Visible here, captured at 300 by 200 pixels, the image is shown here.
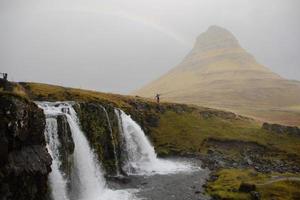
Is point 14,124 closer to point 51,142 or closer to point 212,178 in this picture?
point 51,142

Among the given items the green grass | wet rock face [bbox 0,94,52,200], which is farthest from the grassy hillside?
wet rock face [bbox 0,94,52,200]

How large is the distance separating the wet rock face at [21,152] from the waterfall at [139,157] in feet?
91.0

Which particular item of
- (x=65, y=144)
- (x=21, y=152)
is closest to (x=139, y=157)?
(x=65, y=144)

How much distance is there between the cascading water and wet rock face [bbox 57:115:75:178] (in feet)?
2.24

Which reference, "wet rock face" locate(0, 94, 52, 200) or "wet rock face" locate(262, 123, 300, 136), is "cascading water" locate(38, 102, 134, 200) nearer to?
"wet rock face" locate(0, 94, 52, 200)

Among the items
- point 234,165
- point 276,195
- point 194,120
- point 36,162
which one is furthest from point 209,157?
point 36,162

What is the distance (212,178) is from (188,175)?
4700mm

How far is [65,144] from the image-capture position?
4703 centimetres

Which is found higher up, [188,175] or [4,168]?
[4,168]

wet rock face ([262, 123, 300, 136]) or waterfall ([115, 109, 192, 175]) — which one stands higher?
wet rock face ([262, 123, 300, 136])

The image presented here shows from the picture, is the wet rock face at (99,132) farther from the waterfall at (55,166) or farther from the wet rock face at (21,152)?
the wet rock face at (21,152)

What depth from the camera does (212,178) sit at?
5981 centimetres

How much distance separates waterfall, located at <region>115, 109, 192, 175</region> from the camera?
66562 mm

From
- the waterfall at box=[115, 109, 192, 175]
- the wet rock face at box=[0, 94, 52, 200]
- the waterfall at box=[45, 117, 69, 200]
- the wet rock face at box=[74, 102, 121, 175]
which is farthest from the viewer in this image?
the waterfall at box=[115, 109, 192, 175]
